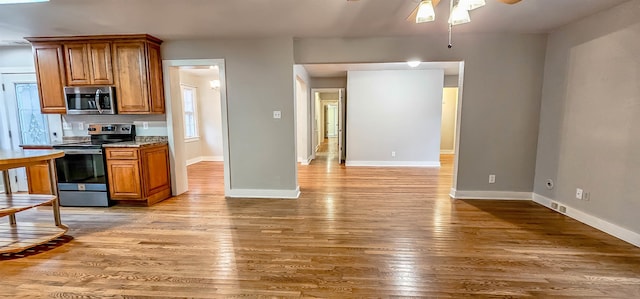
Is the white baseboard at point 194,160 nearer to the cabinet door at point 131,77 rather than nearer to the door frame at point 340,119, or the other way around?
the door frame at point 340,119

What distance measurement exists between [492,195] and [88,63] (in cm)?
618

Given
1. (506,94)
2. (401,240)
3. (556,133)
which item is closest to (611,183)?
(556,133)

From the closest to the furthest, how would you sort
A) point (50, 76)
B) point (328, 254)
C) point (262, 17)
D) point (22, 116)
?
point (328, 254) < point (262, 17) < point (50, 76) < point (22, 116)

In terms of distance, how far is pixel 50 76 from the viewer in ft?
12.7

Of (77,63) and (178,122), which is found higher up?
(77,63)

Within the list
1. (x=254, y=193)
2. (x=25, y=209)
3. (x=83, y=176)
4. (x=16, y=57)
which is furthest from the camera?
(x=16, y=57)

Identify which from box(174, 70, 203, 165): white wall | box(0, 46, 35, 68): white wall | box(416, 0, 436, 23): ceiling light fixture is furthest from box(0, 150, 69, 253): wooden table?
box(174, 70, 203, 165): white wall

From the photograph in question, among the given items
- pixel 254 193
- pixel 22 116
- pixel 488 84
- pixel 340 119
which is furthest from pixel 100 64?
pixel 488 84

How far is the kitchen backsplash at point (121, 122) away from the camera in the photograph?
4223mm

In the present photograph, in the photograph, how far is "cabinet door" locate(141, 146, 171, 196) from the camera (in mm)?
3781

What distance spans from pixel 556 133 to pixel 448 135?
541 cm

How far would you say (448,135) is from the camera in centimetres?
886

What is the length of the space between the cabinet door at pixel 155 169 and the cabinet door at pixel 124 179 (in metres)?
0.10

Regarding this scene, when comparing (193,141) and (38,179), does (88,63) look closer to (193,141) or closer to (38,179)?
(38,179)
